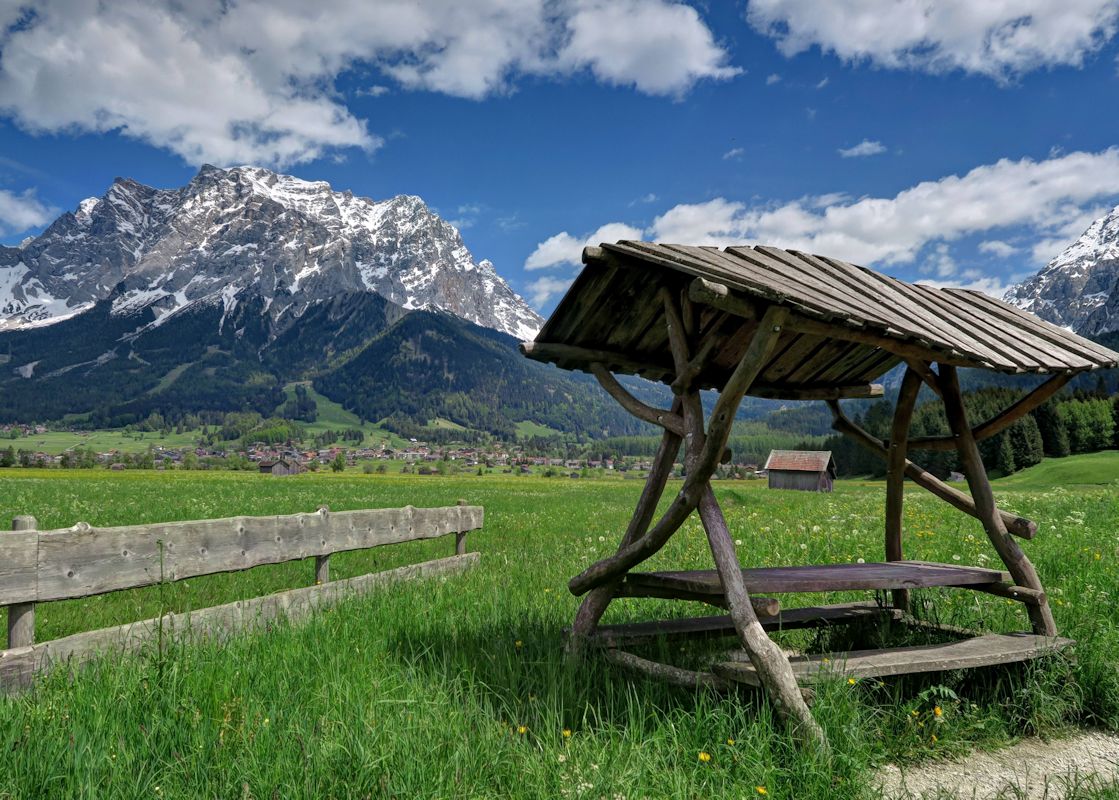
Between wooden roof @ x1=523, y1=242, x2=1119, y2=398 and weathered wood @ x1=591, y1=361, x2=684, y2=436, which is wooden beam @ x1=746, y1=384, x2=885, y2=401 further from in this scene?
weathered wood @ x1=591, y1=361, x2=684, y2=436

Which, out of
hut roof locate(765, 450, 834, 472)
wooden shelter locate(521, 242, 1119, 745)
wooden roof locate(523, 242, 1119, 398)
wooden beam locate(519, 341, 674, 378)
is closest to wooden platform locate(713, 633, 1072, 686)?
wooden shelter locate(521, 242, 1119, 745)

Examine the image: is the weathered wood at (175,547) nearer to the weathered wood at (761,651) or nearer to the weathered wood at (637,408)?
the weathered wood at (637,408)

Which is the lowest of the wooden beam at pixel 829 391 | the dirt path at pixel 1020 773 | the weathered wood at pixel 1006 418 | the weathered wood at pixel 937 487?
the dirt path at pixel 1020 773

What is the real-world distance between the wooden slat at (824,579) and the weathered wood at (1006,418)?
3.69 ft

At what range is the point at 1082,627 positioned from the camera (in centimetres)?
626

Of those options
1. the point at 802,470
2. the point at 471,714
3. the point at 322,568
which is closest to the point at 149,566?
the point at 322,568

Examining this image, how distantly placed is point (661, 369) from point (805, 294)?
2.38 metres

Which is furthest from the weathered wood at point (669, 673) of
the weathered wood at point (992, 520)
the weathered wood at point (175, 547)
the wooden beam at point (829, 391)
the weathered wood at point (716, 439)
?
the weathered wood at point (175, 547)

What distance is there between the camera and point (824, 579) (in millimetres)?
5121

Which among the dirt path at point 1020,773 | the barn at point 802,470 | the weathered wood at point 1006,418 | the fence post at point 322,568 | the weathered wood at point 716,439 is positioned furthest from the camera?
the barn at point 802,470

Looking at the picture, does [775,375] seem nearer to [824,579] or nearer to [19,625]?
[824,579]

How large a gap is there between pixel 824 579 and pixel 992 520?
2002 mm

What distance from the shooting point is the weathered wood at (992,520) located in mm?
5898

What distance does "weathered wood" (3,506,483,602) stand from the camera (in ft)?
16.1
